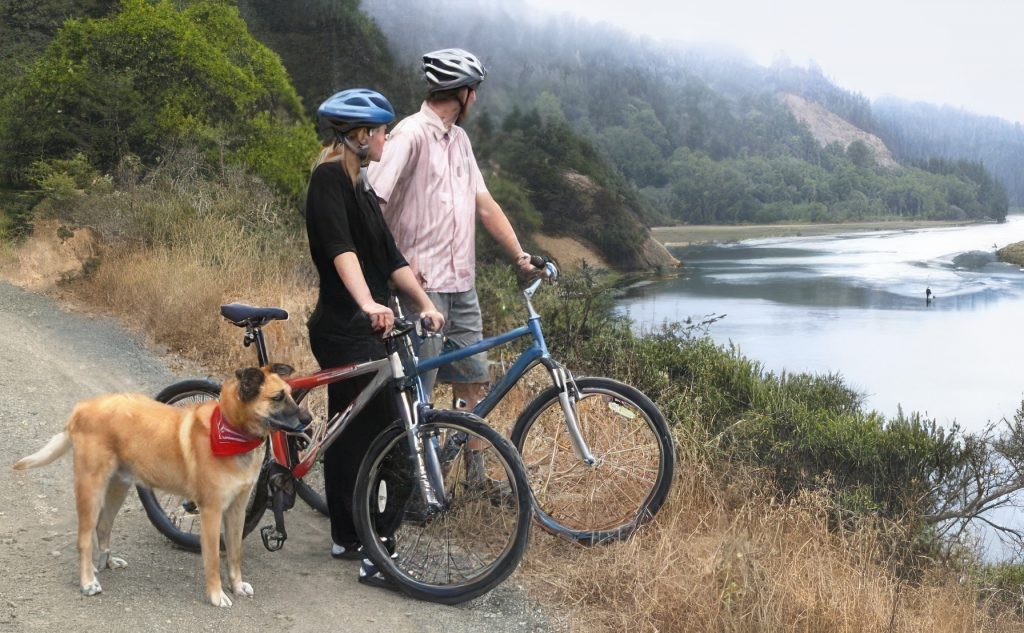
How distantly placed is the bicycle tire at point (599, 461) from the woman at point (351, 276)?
0.72m

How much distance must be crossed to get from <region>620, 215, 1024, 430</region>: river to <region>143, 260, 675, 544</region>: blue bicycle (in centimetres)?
847

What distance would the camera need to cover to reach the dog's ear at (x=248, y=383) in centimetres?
342

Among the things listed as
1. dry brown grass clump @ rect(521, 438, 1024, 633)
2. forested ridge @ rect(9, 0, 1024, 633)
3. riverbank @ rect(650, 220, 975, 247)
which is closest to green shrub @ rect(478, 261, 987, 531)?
forested ridge @ rect(9, 0, 1024, 633)

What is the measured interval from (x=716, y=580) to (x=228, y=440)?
1.98 metres

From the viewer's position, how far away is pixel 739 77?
158 m

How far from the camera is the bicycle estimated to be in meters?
3.82

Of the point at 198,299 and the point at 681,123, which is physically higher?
the point at 681,123

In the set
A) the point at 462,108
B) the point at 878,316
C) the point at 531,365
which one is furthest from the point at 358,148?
the point at 878,316

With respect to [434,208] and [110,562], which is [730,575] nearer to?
[434,208]

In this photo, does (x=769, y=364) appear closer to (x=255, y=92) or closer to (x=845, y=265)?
(x=255, y=92)

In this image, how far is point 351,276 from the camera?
3705 mm

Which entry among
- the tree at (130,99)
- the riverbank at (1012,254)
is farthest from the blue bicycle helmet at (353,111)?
the riverbank at (1012,254)

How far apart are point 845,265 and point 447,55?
254ft

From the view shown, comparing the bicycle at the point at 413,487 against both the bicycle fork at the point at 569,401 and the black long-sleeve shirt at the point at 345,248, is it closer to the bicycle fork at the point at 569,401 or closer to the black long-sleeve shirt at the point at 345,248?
the black long-sleeve shirt at the point at 345,248
